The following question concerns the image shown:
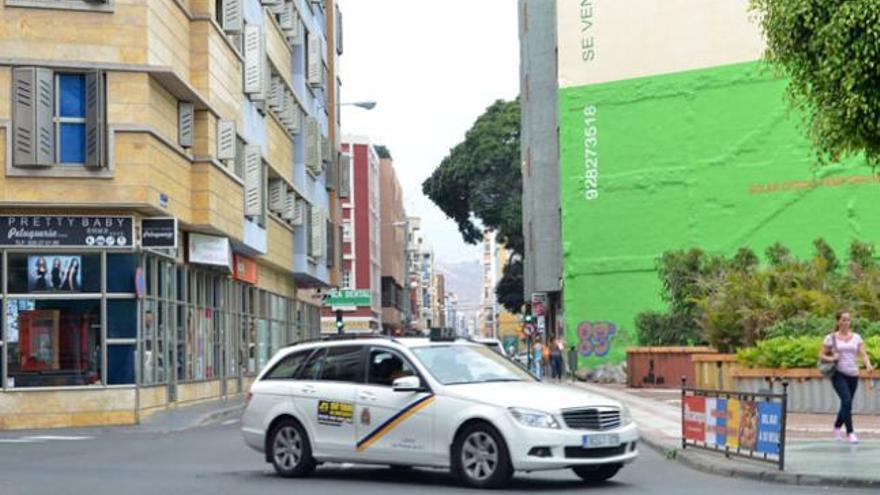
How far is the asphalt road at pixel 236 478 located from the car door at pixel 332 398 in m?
0.41

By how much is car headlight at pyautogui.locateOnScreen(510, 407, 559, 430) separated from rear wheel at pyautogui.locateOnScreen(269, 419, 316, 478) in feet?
9.69

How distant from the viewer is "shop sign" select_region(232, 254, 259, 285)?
137 feet

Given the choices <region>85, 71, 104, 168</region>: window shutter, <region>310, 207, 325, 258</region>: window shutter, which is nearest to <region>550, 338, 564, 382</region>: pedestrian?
<region>310, 207, 325, 258</region>: window shutter

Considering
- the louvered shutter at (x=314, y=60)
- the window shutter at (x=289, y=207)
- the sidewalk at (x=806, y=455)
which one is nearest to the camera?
the sidewalk at (x=806, y=455)

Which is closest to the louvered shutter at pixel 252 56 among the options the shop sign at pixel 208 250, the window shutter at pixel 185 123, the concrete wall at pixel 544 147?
the shop sign at pixel 208 250

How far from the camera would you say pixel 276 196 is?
46875mm

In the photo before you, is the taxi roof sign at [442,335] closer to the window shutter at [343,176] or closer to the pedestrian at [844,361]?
the pedestrian at [844,361]

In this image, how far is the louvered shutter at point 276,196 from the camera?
46.7m

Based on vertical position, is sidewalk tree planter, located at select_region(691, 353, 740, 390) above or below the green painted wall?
below

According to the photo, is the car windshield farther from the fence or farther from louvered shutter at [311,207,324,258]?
louvered shutter at [311,207,324,258]

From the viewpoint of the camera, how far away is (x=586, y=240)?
174 feet

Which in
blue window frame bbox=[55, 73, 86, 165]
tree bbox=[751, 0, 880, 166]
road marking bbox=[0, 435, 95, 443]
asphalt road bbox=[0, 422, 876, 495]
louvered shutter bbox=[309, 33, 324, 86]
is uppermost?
louvered shutter bbox=[309, 33, 324, 86]

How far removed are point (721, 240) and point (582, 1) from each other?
34.4ft

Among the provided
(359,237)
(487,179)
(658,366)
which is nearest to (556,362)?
(658,366)
